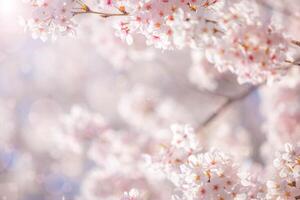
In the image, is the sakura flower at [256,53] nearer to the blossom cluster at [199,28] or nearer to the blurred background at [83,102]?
the blossom cluster at [199,28]

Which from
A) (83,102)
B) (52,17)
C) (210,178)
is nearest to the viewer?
(52,17)

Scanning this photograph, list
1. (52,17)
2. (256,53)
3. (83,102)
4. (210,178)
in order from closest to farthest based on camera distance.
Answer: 1. (52,17)
2. (210,178)
3. (256,53)
4. (83,102)

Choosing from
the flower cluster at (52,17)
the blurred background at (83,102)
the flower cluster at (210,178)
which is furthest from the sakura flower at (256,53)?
the flower cluster at (52,17)

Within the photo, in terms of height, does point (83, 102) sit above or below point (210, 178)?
below

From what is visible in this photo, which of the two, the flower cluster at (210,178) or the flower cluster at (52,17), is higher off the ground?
the flower cluster at (52,17)

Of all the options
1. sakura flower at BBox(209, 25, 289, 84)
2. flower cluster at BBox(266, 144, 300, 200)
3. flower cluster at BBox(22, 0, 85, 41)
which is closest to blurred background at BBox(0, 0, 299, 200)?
flower cluster at BBox(22, 0, 85, 41)

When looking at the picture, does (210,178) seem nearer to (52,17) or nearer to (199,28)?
(199,28)

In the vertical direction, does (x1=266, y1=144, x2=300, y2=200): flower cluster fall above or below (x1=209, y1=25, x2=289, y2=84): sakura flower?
below

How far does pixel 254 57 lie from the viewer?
4.67m

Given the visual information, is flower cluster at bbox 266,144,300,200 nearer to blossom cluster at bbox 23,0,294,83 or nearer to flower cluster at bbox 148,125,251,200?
flower cluster at bbox 148,125,251,200

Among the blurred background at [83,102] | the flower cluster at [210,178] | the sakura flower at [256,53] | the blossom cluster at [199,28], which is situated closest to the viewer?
the blossom cluster at [199,28]

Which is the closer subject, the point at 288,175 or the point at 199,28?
the point at 288,175

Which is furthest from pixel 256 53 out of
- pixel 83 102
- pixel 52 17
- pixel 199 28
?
pixel 83 102

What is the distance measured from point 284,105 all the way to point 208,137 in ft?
6.21
